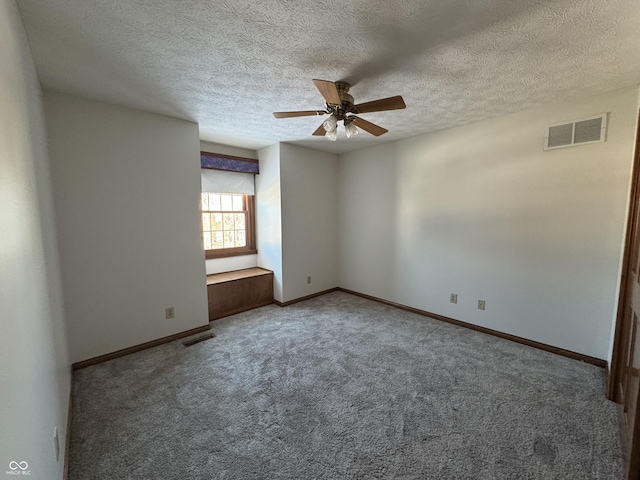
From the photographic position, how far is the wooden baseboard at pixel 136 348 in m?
2.45

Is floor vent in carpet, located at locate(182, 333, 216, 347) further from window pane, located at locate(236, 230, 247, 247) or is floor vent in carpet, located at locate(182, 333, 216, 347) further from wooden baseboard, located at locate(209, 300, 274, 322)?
window pane, located at locate(236, 230, 247, 247)

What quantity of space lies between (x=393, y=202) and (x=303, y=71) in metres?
2.40

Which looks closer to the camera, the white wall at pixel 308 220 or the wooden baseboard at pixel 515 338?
the wooden baseboard at pixel 515 338

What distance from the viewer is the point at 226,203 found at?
4156 mm

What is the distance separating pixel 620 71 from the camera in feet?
6.43

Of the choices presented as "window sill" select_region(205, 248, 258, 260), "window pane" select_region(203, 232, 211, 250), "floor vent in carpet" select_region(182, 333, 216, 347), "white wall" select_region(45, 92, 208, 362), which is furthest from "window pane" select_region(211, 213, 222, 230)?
"floor vent in carpet" select_region(182, 333, 216, 347)

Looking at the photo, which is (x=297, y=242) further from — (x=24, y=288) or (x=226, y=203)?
(x=24, y=288)

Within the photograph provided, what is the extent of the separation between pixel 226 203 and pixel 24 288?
10.4 feet

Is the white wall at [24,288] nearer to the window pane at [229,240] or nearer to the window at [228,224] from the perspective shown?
the window at [228,224]

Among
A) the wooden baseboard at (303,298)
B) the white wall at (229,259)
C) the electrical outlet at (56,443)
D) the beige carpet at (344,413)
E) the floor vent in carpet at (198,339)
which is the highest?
the white wall at (229,259)

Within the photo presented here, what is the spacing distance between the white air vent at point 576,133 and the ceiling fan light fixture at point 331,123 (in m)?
2.11

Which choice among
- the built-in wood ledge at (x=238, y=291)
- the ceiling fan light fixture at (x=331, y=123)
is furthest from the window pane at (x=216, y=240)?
the ceiling fan light fixture at (x=331, y=123)

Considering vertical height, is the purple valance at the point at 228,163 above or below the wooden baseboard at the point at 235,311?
above

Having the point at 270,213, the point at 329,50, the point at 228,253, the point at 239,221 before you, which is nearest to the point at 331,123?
the point at 329,50
